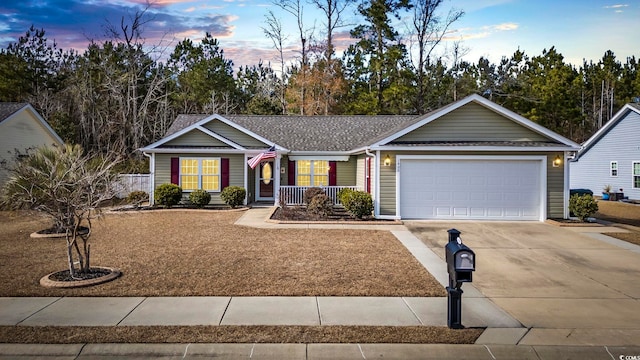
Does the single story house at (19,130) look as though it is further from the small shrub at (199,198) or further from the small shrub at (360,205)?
the small shrub at (360,205)

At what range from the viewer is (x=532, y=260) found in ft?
30.3

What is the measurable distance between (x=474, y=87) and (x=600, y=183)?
16.0m

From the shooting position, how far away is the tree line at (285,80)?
35469 mm

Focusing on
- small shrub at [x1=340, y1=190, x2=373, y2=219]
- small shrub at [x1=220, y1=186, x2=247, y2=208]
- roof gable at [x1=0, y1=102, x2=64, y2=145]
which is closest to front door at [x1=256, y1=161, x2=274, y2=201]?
small shrub at [x1=220, y1=186, x2=247, y2=208]

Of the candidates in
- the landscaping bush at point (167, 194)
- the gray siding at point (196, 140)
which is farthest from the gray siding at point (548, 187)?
the landscaping bush at point (167, 194)

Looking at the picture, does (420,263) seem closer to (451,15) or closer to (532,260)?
(532,260)

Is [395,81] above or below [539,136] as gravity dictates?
above

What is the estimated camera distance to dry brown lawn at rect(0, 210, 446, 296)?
679cm

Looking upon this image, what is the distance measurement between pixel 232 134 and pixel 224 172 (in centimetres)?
207

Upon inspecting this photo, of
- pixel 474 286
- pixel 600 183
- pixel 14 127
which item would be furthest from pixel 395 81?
pixel 474 286

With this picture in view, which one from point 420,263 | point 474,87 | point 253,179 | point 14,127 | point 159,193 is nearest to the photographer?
point 420,263

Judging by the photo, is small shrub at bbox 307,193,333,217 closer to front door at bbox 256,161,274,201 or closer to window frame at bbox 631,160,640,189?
front door at bbox 256,161,274,201

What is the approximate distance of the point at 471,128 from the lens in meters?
15.5

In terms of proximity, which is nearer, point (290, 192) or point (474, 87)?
point (290, 192)
